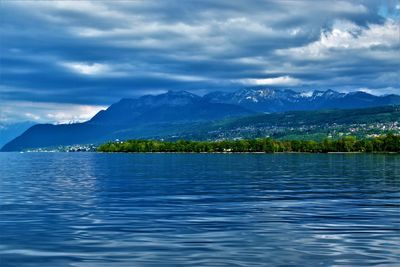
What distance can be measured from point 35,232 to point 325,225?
21872 millimetres

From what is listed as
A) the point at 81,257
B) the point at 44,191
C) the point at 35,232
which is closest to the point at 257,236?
the point at 81,257

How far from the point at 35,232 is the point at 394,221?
2816cm

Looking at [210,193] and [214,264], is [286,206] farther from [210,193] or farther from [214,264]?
[214,264]

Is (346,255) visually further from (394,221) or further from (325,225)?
(394,221)

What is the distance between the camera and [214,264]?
30.4 metres

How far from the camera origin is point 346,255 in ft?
107

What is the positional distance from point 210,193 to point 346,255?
4326cm

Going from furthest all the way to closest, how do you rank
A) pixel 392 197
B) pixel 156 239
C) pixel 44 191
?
pixel 44 191 < pixel 392 197 < pixel 156 239

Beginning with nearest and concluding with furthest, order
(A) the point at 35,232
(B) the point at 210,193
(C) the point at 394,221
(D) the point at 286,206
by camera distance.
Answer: (A) the point at 35,232 → (C) the point at 394,221 → (D) the point at 286,206 → (B) the point at 210,193

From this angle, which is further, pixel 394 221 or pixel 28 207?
pixel 28 207

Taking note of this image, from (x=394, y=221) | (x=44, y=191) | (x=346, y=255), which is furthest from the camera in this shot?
(x=44, y=191)

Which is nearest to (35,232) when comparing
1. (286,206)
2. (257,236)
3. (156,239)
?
(156,239)

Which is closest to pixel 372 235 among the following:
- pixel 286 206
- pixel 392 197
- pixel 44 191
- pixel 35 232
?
A: pixel 286 206

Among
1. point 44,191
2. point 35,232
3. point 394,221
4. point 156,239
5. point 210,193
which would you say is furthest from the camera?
point 44,191
